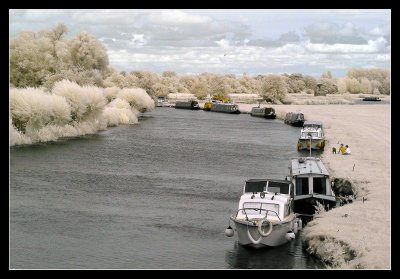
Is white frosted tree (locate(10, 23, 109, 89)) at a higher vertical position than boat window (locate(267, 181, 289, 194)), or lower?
higher

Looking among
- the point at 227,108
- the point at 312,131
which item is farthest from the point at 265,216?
the point at 227,108

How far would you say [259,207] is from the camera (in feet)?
74.5

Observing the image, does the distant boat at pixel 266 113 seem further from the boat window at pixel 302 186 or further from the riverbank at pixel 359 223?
the boat window at pixel 302 186

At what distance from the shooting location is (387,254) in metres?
18.9

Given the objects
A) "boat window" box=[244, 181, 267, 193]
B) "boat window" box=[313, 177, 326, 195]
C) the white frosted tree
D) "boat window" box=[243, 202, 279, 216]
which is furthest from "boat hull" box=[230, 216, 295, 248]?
the white frosted tree

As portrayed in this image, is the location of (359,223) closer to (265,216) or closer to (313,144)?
(265,216)

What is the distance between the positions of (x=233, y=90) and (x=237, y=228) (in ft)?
421

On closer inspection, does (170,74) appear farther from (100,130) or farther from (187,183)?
(187,183)

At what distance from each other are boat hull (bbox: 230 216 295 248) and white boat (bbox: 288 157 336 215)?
3590 mm

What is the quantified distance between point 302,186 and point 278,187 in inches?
97.9

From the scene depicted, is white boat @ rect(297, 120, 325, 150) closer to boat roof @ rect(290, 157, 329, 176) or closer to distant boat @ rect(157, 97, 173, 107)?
boat roof @ rect(290, 157, 329, 176)

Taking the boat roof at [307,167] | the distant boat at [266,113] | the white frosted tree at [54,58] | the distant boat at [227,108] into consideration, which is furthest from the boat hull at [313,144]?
the distant boat at [227,108]

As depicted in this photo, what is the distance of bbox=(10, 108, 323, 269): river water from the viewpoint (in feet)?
68.1
